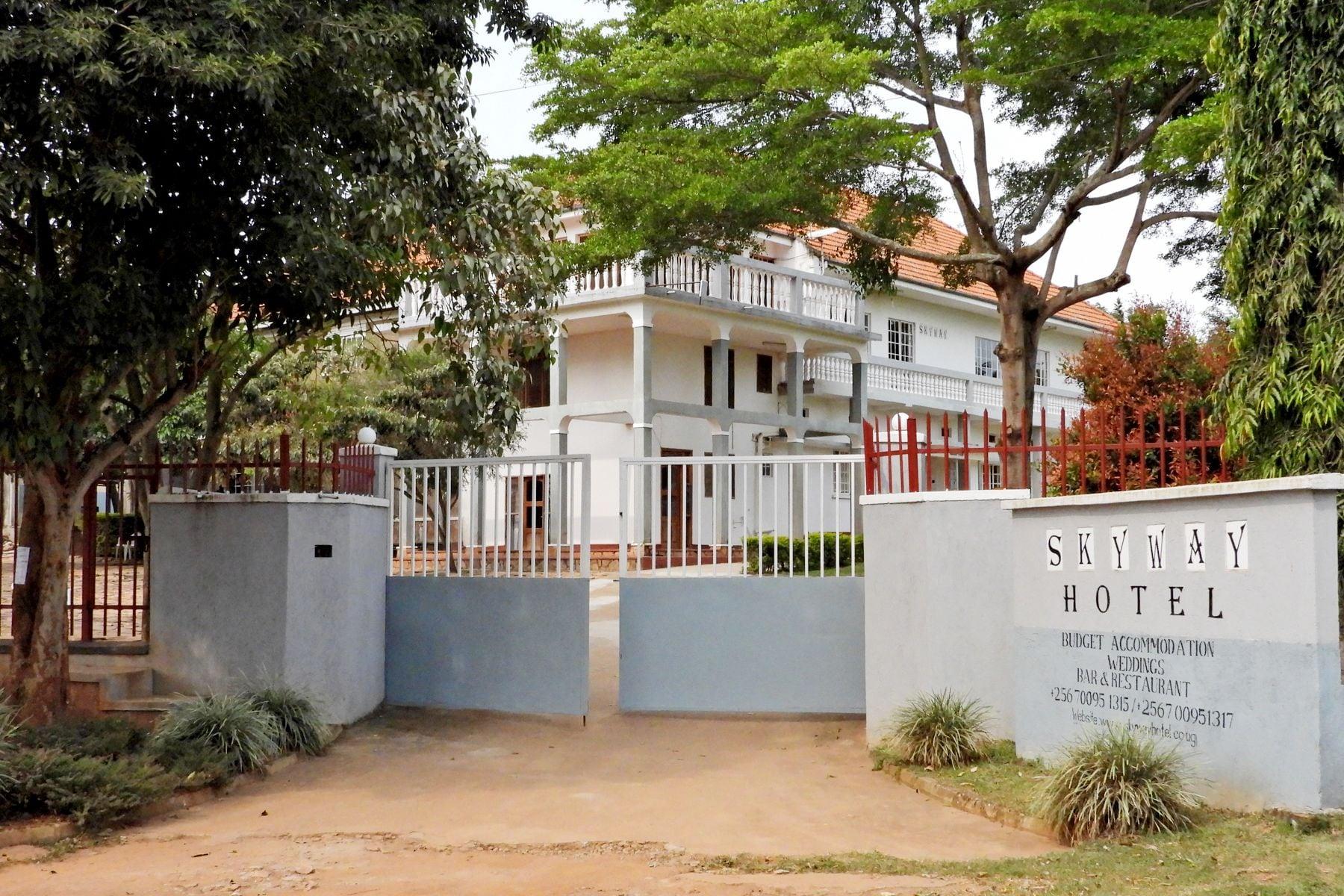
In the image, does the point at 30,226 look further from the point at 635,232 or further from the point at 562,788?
the point at 635,232

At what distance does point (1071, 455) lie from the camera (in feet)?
47.4

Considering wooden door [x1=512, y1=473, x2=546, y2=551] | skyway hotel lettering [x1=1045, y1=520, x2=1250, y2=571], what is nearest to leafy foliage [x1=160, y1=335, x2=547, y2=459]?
wooden door [x1=512, y1=473, x2=546, y2=551]

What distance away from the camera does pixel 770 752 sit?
11070 millimetres

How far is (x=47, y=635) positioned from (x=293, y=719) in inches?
77.4

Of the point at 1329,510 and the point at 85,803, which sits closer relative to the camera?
the point at 1329,510

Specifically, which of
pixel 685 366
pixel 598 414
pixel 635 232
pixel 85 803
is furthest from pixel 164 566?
pixel 685 366

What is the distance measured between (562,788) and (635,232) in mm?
9402

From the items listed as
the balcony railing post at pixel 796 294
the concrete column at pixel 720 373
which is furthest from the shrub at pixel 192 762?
the balcony railing post at pixel 796 294

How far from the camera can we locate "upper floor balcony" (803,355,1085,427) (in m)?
30.4

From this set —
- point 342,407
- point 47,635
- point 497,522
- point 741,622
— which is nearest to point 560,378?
point 342,407

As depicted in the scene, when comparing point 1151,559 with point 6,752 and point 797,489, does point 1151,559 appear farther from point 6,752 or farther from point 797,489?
point 797,489

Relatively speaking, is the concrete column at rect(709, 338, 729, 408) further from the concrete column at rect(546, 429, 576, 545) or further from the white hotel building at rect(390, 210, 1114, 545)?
the concrete column at rect(546, 429, 576, 545)

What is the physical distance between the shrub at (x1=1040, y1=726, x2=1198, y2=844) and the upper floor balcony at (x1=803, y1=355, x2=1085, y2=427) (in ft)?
73.6

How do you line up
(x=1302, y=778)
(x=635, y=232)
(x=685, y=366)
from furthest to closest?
1. (x=685, y=366)
2. (x=635, y=232)
3. (x=1302, y=778)
